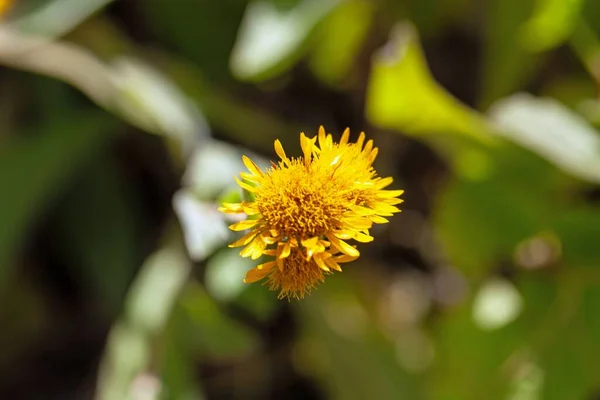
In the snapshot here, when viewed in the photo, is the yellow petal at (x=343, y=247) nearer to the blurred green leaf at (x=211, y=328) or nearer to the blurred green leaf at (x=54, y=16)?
the blurred green leaf at (x=211, y=328)

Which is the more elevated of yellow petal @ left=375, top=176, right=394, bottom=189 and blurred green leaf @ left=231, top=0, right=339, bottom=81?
blurred green leaf @ left=231, top=0, right=339, bottom=81

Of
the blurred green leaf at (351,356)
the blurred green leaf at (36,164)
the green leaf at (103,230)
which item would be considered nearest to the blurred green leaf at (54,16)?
the blurred green leaf at (36,164)

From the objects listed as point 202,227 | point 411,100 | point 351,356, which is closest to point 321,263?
point 202,227

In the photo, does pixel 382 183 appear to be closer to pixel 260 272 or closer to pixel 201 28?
pixel 260 272

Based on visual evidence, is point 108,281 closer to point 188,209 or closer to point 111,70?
point 111,70

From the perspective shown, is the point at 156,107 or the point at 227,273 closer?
the point at 227,273

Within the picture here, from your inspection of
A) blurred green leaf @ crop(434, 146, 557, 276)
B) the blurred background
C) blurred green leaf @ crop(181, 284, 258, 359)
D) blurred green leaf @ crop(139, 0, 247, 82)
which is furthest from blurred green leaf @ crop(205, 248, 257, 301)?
blurred green leaf @ crop(139, 0, 247, 82)

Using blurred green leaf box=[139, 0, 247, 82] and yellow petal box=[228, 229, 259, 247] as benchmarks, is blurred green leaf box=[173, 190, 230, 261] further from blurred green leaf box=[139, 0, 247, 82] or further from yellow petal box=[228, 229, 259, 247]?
blurred green leaf box=[139, 0, 247, 82]

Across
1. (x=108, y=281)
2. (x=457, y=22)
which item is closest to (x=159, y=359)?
(x=108, y=281)
